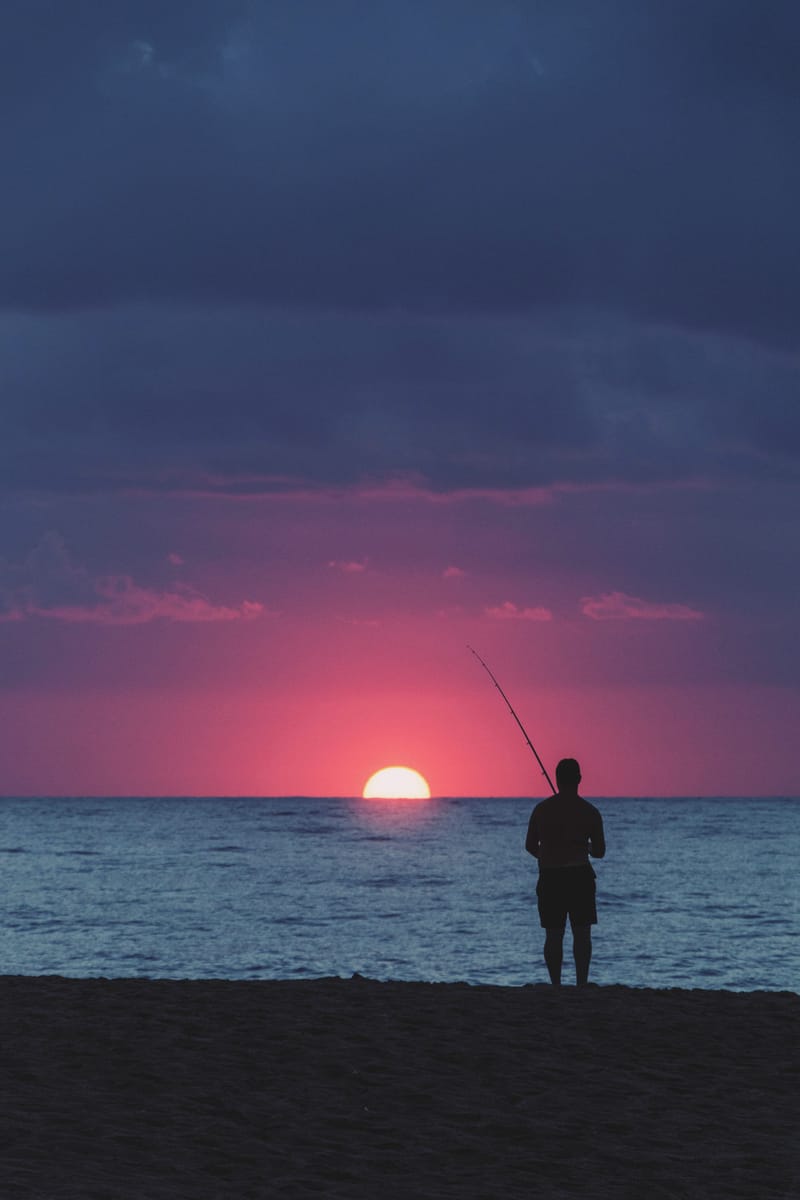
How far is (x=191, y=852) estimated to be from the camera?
7944 cm

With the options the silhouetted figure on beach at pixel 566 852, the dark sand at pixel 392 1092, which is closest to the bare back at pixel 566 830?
the silhouetted figure on beach at pixel 566 852

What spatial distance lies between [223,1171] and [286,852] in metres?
73.5

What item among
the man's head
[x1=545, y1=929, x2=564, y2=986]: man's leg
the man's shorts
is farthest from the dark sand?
the man's head

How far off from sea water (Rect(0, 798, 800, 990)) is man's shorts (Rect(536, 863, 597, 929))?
14.7 metres

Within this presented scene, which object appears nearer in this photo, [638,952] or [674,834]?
[638,952]

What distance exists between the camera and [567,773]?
11812 mm

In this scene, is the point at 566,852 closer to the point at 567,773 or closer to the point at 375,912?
the point at 567,773

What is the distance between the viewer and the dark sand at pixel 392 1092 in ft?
23.4

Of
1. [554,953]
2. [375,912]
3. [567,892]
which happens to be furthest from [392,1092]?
[375,912]

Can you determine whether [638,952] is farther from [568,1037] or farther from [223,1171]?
[223,1171]

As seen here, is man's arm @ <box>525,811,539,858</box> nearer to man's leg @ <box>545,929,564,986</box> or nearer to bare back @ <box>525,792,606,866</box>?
bare back @ <box>525,792,606,866</box>

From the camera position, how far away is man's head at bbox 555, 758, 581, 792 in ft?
38.7

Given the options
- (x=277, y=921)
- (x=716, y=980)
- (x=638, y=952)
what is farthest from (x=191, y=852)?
(x=716, y=980)

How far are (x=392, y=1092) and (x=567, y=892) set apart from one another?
366 cm
